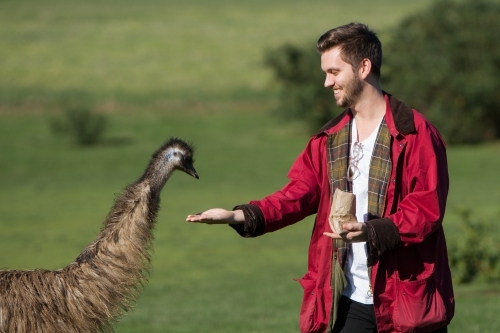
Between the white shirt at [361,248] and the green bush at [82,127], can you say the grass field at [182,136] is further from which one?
the white shirt at [361,248]

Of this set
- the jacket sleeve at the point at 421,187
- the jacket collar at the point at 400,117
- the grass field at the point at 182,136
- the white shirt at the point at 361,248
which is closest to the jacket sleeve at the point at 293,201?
the white shirt at the point at 361,248

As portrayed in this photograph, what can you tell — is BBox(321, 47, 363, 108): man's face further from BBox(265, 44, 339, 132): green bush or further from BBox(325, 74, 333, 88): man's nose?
BBox(265, 44, 339, 132): green bush

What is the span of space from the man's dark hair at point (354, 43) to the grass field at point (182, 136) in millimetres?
4538

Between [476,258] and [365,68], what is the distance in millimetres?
8951

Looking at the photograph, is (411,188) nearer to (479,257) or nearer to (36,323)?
(36,323)

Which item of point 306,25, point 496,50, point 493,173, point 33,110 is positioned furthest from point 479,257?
point 306,25

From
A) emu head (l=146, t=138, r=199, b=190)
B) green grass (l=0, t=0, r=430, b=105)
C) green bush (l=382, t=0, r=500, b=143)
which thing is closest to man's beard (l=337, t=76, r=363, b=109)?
emu head (l=146, t=138, r=199, b=190)

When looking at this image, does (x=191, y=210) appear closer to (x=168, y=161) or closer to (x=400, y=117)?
(x=168, y=161)

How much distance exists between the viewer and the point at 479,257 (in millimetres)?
13609

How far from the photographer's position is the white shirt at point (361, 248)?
204 inches

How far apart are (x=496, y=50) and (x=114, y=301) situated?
33.1 metres

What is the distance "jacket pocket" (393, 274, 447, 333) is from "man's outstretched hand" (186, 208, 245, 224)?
0.93m

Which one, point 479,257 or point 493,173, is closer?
point 479,257

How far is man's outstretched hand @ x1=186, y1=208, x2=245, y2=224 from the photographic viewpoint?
5332 millimetres
